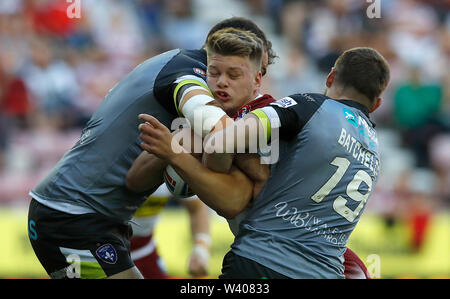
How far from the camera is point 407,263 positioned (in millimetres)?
9516

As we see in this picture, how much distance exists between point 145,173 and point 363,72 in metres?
1.39

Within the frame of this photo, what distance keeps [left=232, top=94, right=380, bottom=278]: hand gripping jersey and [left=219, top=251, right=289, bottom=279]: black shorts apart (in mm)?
26

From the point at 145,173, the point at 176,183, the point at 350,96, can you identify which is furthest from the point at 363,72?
the point at 145,173

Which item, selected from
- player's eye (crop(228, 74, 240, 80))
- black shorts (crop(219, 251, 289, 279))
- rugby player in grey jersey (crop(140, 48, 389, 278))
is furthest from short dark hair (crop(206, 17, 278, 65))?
black shorts (crop(219, 251, 289, 279))

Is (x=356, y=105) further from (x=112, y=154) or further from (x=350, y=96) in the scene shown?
(x=112, y=154)

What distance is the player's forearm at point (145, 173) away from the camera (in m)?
4.11

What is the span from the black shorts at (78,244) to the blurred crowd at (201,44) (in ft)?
18.4

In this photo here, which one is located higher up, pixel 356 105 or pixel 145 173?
pixel 356 105

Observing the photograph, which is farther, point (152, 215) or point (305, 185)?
point (152, 215)

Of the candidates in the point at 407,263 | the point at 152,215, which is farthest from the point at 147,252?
the point at 407,263

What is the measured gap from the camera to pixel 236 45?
3924mm

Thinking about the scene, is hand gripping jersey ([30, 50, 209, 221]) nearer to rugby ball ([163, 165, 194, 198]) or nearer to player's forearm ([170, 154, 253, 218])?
rugby ball ([163, 165, 194, 198])
